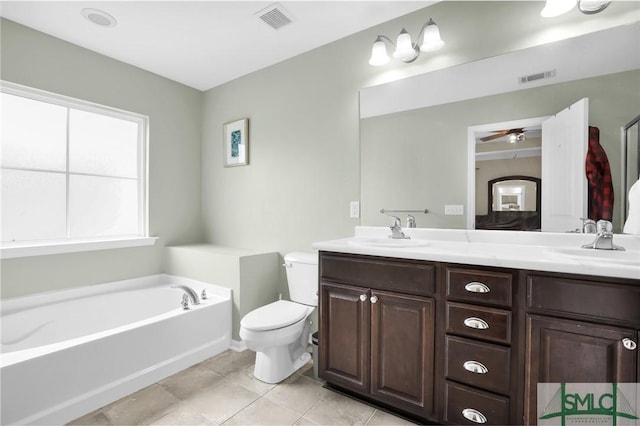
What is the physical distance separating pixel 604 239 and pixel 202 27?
2.78 metres

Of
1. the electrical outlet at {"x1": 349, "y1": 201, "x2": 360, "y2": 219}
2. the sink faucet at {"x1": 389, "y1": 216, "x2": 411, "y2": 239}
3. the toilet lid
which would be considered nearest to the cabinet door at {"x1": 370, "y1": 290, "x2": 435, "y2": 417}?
the sink faucet at {"x1": 389, "y1": 216, "x2": 411, "y2": 239}

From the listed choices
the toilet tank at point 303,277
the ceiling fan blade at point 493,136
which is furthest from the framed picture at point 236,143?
the ceiling fan blade at point 493,136

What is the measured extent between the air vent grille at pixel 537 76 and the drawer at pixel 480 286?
1.17 m

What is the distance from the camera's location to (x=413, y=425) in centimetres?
152

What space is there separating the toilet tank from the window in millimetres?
1679

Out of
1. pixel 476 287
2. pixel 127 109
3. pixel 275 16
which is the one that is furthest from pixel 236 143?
pixel 476 287

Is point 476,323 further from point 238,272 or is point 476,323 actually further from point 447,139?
point 238,272

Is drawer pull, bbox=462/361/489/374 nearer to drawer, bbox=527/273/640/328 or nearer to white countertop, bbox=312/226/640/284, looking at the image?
drawer, bbox=527/273/640/328

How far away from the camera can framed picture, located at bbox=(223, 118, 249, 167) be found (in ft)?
9.55

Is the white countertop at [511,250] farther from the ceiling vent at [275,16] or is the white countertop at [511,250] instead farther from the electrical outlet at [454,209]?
the ceiling vent at [275,16]

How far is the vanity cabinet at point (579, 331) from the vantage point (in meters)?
1.03

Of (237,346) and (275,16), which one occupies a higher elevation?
(275,16)

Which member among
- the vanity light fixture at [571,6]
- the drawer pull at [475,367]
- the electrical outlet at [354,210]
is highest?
the vanity light fixture at [571,6]

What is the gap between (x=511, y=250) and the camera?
1488 millimetres
